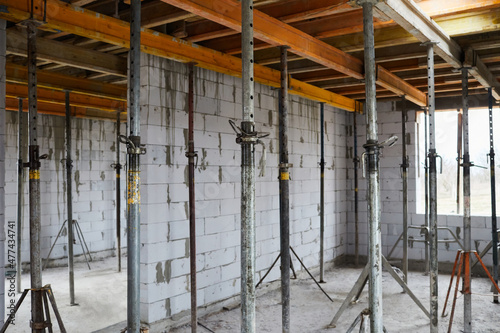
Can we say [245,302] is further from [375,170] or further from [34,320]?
[34,320]

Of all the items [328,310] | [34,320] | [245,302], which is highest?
[245,302]

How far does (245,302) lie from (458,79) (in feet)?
18.6

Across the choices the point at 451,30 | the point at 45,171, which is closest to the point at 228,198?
the point at 451,30

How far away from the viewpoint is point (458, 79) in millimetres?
6688

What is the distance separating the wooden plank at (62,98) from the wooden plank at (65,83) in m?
0.72

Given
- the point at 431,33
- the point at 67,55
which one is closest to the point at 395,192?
the point at 431,33

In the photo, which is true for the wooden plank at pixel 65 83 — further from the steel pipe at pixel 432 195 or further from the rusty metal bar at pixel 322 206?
the steel pipe at pixel 432 195

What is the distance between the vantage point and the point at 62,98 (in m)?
7.09

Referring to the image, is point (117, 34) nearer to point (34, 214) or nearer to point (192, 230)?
point (34, 214)

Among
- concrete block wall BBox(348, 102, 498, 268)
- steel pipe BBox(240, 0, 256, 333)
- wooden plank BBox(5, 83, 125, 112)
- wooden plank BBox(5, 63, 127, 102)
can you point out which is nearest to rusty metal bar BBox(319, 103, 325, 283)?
concrete block wall BBox(348, 102, 498, 268)

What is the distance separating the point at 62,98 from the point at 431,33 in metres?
5.71

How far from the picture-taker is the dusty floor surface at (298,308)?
5172mm

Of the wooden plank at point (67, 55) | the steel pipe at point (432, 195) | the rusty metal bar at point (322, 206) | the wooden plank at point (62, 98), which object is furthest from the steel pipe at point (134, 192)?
the rusty metal bar at point (322, 206)

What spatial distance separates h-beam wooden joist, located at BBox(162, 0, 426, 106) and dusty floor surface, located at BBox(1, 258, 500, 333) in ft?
10.4
